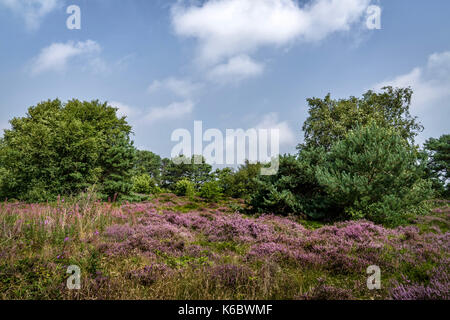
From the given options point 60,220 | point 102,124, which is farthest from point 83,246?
point 102,124

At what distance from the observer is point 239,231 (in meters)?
7.41

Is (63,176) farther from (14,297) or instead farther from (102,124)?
(14,297)

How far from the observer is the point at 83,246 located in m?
5.27

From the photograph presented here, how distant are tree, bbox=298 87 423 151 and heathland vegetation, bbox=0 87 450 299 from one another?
14.6 m

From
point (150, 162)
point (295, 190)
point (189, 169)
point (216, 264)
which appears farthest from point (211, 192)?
point (150, 162)

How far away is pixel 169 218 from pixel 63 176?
13188 millimetres

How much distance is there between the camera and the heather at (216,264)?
3295 millimetres

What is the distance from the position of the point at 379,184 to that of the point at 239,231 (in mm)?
6302

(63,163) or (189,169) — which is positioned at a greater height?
(189,169)

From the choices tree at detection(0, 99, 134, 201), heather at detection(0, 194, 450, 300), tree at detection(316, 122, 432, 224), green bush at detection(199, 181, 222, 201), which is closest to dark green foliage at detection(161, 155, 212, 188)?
green bush at detection(199, 181, 222, 201)

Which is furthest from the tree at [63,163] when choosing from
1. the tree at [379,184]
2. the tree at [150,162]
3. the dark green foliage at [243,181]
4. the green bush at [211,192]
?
the tree at [150,162]

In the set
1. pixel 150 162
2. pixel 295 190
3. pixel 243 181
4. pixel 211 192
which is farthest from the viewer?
pixel 150 162

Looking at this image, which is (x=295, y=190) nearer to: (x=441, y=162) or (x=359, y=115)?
(x=359, y=115)
